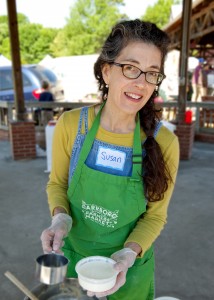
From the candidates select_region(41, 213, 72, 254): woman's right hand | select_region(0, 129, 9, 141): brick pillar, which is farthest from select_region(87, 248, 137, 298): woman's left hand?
select_region(0, 129, 9, 141): brick pillar

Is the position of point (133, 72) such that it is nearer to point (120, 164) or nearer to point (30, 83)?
point (120, 164)

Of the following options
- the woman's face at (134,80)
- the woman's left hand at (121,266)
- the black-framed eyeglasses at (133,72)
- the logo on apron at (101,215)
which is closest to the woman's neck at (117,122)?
the woman's face at (134,80)

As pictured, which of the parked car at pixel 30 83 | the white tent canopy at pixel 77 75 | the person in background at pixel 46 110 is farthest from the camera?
the white tent canopy at pixel 77 75

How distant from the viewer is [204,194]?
514cm

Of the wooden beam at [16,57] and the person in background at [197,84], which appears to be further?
the person in background at [197,84]

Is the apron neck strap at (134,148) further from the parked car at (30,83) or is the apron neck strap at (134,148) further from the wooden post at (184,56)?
the parked car at (30,83)

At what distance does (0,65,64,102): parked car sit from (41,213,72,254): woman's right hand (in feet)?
29.8

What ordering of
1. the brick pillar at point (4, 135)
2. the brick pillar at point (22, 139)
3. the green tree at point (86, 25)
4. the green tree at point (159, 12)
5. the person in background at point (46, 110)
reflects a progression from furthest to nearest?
1. the green tree at point (159, 12)
2. the green tree at point (86, 25)
3. the brick pillar at point (4, 135)
4. the person in background at point (46, 110)
5. the brick pillar at point (22, 139)

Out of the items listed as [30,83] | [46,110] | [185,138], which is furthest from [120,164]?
[30,83]

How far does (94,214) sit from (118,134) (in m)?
0.41

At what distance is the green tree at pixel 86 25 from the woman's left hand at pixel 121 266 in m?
40.3

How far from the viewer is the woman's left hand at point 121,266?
1.30 meters

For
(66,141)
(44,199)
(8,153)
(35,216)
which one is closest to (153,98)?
(66,141)

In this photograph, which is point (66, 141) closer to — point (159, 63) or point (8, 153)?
point (159, 63)
